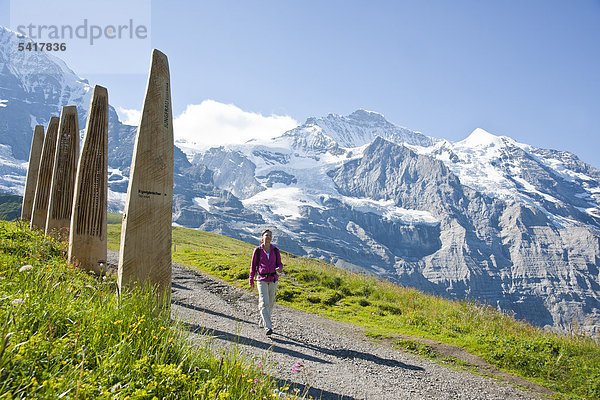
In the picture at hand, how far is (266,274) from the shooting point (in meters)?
9.88

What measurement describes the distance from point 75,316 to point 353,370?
232 inches

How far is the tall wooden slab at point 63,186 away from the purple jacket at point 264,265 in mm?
6789

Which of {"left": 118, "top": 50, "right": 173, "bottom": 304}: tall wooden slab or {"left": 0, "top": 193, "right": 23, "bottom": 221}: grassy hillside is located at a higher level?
{"left": 118, "top": 50, "right": 173, "bottom": 304}: tall wooden slab

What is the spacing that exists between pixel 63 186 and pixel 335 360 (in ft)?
36.0

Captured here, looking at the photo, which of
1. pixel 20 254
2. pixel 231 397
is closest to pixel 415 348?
pixel 231 397

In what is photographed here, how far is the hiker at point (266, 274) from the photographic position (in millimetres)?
9812

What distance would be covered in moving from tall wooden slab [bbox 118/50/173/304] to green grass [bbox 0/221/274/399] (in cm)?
86

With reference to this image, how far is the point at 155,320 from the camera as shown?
4.66 meters

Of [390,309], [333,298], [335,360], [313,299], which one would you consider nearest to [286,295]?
[313,299]

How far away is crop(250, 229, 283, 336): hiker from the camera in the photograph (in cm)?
981

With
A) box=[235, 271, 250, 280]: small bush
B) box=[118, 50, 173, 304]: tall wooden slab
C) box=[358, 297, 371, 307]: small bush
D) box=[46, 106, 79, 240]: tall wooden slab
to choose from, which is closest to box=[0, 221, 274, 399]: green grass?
box=[118, 50, 173, 304]: tall wooden slab

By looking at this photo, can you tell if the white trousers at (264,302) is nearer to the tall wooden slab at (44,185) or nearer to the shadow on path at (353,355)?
the shadow on path at (353,355)

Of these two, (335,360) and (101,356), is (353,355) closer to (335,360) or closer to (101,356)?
(335,360)

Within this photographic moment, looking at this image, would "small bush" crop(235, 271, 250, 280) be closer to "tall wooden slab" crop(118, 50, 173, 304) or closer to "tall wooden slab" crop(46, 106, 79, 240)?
"tall wooden slab" crop(46, 106, 79, 240)
